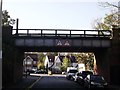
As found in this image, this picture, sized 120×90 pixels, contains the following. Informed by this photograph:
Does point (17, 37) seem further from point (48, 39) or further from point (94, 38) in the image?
point (94, 38)

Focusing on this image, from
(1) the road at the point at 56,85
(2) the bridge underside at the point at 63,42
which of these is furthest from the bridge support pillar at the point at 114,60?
(1) the road at the point at 56,85

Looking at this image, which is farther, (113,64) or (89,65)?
(89,65)

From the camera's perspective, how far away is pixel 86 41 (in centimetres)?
4597

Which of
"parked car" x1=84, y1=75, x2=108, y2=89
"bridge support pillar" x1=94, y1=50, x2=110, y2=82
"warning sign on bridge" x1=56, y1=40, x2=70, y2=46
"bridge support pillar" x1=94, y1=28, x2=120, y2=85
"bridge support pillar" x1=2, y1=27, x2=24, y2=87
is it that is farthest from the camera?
"bridge support pillar" x1=94, y1=50, x2=110, y2=82

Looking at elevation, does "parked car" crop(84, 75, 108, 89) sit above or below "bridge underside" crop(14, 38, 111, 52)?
below

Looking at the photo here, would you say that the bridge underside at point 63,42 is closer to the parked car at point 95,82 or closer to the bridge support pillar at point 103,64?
the bridge support pillar at point 103,64

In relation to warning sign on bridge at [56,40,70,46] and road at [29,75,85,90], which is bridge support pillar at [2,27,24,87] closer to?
road at [29,75,85,90]

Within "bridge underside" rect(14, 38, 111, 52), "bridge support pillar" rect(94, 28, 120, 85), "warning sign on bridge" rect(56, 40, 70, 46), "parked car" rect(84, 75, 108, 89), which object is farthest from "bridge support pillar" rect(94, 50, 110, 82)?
"parked car" rect(84, 75, 108, 89)

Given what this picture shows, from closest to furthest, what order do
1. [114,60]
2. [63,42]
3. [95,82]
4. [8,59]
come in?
[95,82] → [8,59] → [63,42] → [114,60]

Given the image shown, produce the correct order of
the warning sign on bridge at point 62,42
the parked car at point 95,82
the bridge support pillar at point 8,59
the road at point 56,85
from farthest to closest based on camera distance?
the warning sign on bridge at point 62,42
the bridge support pillar at point 8,59
the road at point 56,85
the parked car at point 95,82

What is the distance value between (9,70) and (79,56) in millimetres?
42412

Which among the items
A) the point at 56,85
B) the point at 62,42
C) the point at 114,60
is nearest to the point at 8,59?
the point at 56,85

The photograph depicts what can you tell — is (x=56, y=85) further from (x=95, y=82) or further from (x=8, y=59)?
(x=95, y=82)

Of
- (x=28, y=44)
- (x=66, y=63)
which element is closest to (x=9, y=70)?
(x=28, y=44)
